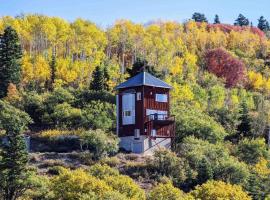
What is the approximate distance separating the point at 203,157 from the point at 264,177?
4560 millimetres

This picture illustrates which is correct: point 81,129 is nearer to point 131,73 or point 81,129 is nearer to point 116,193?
point 131,73

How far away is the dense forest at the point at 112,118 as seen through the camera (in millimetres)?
33750

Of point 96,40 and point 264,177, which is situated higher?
point 96,40

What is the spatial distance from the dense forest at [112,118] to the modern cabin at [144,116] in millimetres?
1415

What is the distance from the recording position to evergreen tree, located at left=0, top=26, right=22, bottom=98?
58.7 m

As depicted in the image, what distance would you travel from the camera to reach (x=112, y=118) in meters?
53.0

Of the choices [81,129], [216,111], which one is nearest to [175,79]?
[216,111]

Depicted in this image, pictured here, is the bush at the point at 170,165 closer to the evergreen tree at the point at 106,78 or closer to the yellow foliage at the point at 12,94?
the yellow foliage at the point at 12,94

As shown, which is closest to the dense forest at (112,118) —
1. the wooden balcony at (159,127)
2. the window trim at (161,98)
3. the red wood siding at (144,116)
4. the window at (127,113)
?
the wooden balcony at (159,127)

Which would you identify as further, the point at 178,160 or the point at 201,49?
the point at 201,49

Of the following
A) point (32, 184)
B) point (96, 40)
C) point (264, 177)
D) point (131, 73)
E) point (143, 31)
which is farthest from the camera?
point (143, 31)

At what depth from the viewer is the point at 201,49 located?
99625 mm

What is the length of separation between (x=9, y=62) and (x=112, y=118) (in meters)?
13.3

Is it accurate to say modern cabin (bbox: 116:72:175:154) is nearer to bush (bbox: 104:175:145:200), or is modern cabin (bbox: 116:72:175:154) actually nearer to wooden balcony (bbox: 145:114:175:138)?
wooden balcony (bbox: 145:114:175:138)
